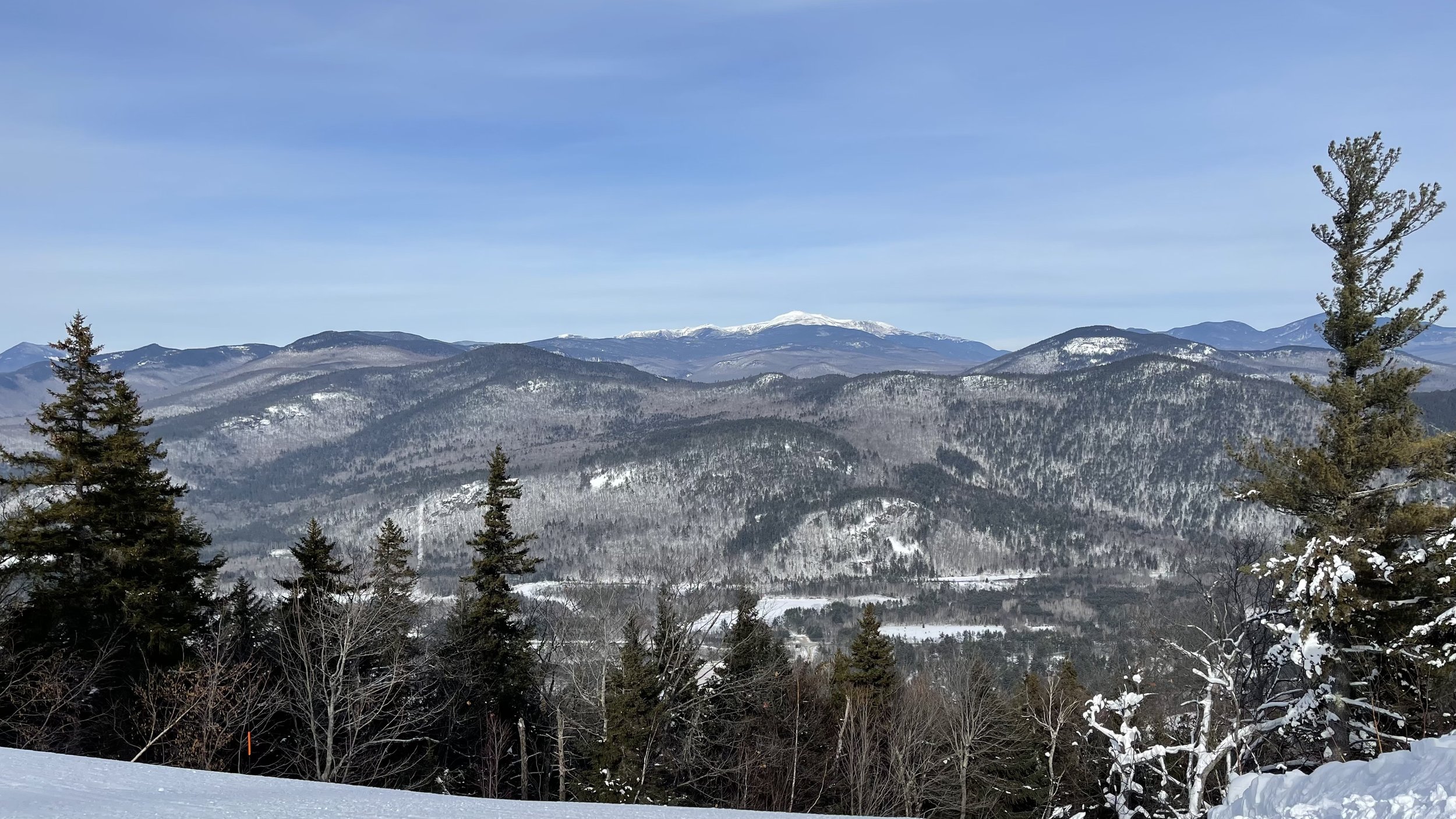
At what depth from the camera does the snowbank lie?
7.91 metres

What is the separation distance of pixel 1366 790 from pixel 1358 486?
9.68 meters

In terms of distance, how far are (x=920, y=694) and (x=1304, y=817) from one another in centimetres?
3622

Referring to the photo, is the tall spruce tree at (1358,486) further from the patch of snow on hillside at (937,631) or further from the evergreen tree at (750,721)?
the patch of snow on hillside at (937,631)

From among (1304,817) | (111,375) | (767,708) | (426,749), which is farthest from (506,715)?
(1304,817)

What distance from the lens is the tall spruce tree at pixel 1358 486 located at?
14562 mm

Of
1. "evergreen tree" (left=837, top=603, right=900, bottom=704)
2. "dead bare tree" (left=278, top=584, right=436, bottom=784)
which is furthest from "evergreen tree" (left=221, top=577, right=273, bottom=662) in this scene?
"evergreen tree" (left=837, top=603, right=900, bottom=704)

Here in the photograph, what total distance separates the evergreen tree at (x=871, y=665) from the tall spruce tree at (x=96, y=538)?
1011 inches

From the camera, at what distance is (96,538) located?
22.4 m

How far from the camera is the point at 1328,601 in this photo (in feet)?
47.0

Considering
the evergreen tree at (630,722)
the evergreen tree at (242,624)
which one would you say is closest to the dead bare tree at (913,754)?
the evergreen tree at (630,722)

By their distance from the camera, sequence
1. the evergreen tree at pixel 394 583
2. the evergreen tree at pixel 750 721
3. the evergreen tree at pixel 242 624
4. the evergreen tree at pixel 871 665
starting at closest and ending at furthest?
the evergreen tree at pixel 242 624 < the evergreen tree at pixel 394 583 < the evergreen tree at pixel 750 721 < the evergreen tree at pixel 871 665

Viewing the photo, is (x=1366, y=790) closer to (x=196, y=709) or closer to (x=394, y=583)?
(x=196, y=709)

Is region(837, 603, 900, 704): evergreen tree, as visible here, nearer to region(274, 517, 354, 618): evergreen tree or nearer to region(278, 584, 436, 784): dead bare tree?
region(278, 584, 436, 784): dead bare tree

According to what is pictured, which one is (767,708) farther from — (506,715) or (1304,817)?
(1304,817)
